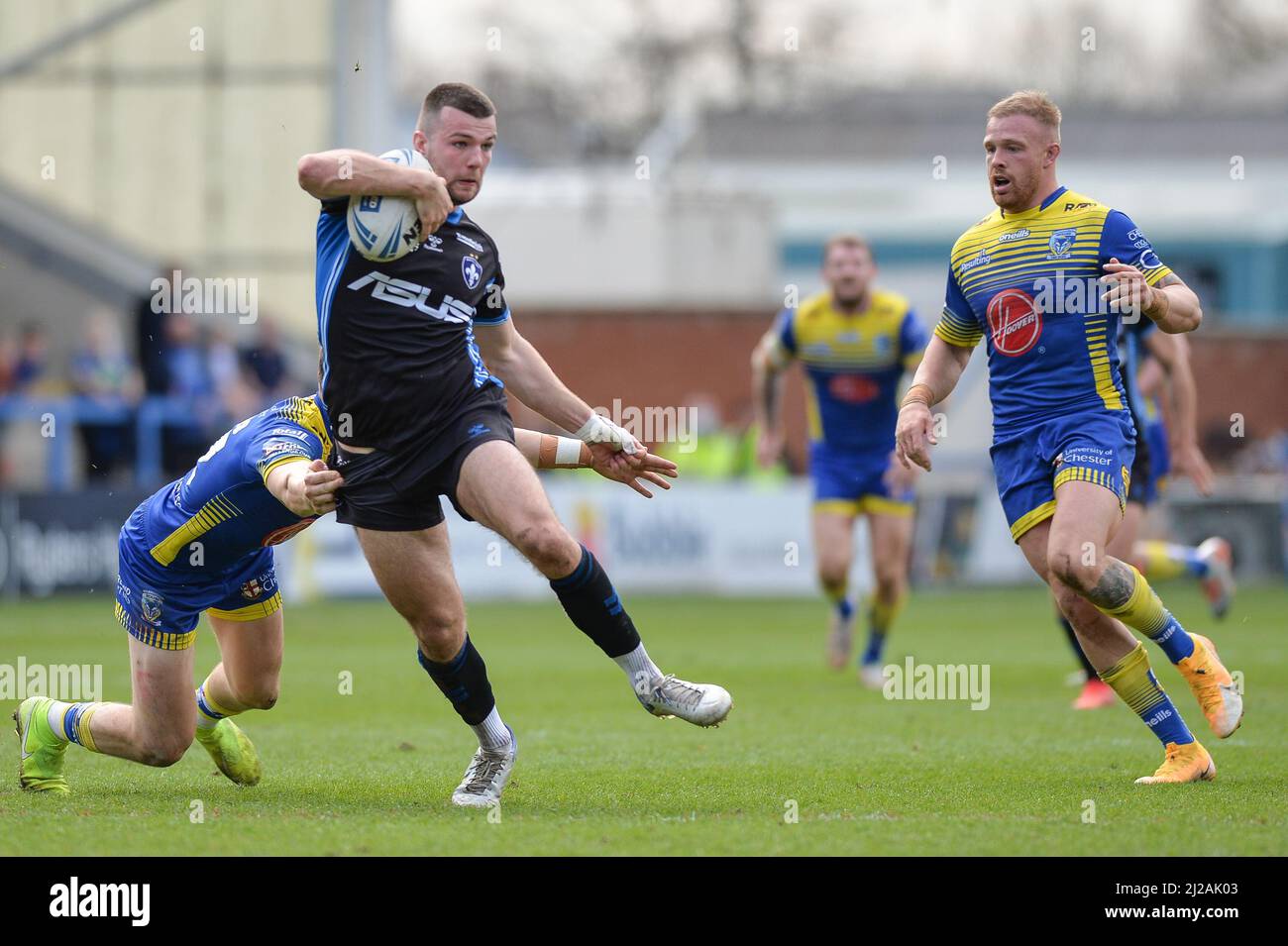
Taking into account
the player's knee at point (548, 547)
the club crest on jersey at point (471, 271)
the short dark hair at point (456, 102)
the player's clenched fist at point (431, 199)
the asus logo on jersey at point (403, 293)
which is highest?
the short dark hair at point (456, 102)

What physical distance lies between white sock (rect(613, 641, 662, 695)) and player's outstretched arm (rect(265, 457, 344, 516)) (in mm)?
1198

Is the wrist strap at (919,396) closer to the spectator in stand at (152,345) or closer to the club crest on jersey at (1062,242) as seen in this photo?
the club crest on jersey at (1062,242)

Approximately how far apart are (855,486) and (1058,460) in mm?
5345

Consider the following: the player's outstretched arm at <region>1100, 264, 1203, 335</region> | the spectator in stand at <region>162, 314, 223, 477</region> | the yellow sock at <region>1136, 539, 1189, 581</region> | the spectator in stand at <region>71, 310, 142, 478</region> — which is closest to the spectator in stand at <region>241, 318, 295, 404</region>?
the spectator in stand at <region>162, 314, 223, 477</region>

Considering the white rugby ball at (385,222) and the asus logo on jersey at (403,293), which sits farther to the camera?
the asus logo on jersey at (403,293)

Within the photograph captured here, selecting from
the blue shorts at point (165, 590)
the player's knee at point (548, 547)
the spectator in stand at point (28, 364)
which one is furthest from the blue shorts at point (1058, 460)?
the spectator in stand at point (28, 364)

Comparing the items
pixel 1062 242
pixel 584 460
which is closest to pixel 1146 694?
pixel 1062 242

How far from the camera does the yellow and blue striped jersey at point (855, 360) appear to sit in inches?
483

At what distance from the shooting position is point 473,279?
→ 265 inches

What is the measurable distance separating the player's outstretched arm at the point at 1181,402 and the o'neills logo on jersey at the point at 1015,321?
2.74 meters

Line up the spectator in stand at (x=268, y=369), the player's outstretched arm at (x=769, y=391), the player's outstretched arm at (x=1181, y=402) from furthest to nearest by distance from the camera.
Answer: the spectator in stand at (x=268, y=369), the player's outstretched arm at (x=769, y=391), the player's outstretched arm at (x=1181, y=402)
